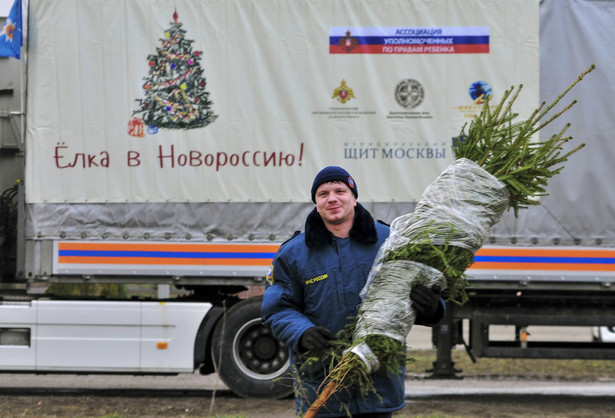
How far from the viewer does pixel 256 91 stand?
341 inches

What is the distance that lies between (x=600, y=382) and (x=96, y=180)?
6.45 meters

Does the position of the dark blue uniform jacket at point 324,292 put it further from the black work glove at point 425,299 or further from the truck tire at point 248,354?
the truck tire at point 248,354

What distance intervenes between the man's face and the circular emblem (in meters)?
4.57

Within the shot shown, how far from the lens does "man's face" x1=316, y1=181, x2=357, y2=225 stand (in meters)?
4.11

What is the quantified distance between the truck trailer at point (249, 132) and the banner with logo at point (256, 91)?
0.01 metres

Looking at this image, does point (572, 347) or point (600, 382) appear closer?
point (572, 347)

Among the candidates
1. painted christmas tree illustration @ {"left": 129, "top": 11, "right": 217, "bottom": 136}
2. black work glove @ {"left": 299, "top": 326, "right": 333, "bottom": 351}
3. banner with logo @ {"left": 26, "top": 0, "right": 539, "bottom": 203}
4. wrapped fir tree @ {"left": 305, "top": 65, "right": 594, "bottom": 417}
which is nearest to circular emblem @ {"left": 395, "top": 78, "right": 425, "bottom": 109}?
banner with logo @ {"left": 26, "top": 0, "right": 539, "bottom": 203}

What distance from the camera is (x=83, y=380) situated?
428 inches

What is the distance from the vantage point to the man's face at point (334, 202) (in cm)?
411

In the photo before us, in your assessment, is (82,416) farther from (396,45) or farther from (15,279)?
(396,45)

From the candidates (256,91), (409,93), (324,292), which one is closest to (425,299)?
(324,292)

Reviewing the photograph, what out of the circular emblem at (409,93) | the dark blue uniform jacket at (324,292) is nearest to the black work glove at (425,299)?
the dark blue uniform jacket at (324,292)

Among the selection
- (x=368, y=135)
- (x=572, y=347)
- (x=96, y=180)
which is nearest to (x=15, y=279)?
(x=96, y=180)

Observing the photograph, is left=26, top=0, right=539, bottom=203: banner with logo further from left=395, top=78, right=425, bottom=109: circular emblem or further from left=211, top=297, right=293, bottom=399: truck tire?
left=211, top=297, right=293, bottom=399: truck tire
